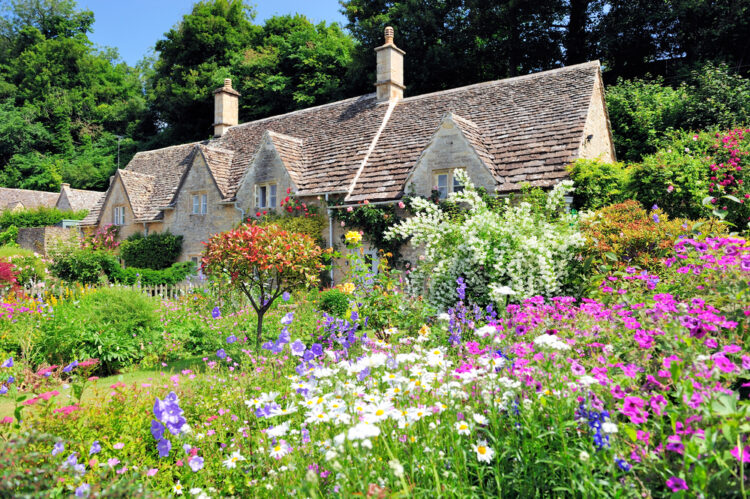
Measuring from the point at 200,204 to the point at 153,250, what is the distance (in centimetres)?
363

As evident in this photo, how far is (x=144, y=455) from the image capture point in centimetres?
389

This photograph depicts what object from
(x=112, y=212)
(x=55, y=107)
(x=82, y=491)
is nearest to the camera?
(x=82, y=491)

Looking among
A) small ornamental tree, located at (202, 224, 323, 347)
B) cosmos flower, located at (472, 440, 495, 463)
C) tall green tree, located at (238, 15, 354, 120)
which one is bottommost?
cosmos flower, located at (472, 440, 495, 463)

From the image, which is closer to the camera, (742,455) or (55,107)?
(742,455)

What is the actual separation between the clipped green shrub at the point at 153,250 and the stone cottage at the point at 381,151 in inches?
20.1

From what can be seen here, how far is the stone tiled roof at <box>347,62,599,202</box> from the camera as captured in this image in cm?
1341

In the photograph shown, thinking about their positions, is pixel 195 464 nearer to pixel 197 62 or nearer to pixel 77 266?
pixel 77 266

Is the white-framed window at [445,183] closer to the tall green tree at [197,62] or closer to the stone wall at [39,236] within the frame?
the stone wall at [39,236]

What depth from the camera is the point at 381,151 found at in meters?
17.6

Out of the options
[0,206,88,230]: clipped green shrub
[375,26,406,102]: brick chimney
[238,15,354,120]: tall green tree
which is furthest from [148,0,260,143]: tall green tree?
[375,26,406,102]: brick chimney

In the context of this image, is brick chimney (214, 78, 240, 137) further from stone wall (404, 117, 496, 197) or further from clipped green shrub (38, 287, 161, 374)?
clipped green shrub (38, 287, 161, 374)

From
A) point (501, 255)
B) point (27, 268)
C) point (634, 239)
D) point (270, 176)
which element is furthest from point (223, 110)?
point (634, 239)

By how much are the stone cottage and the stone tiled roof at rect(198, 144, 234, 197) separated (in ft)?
0.21

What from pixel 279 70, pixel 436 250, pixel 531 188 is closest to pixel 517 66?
pixel 279 70
